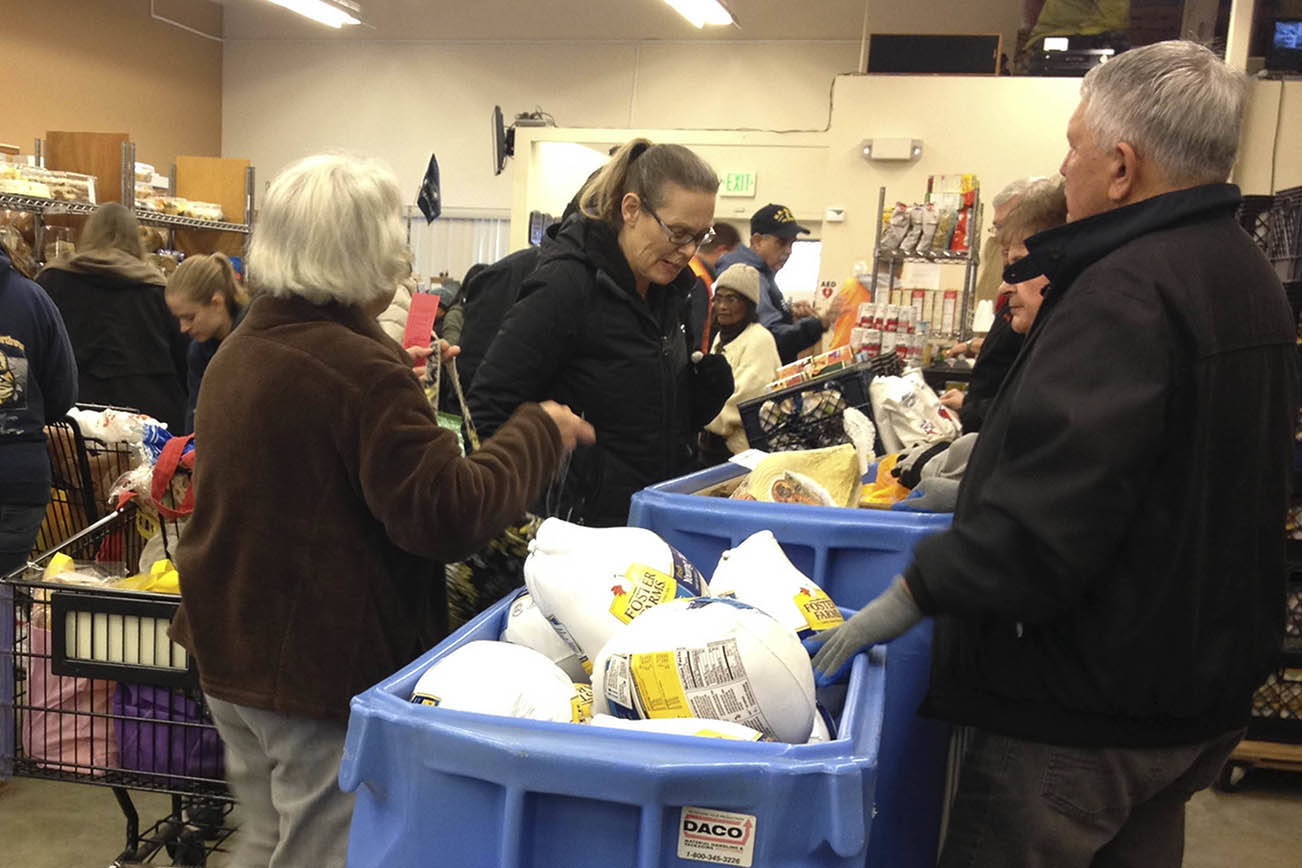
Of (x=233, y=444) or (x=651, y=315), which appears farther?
(x=651, y=315)

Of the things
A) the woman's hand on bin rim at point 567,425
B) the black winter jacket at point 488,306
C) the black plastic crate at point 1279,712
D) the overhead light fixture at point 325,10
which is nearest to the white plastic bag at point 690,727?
the woman's hand on bin rim at point 567,425

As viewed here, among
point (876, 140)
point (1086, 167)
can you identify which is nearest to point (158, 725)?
point (1086, 167)

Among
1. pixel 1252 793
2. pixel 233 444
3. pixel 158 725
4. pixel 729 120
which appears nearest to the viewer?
pixel 233 444

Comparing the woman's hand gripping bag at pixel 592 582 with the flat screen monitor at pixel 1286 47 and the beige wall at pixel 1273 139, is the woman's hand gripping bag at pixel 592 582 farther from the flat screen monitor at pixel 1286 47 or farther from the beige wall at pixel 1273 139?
the flat screen monitor at pixel 1286 47

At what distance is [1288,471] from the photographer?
153 cm

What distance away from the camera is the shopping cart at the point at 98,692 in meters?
2.31

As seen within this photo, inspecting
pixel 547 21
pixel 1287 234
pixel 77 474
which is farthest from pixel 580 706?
pixel 547 21

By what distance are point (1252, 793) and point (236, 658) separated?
3666 mm

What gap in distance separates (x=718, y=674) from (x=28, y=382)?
2.83m

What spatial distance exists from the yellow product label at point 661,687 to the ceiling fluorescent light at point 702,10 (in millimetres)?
8848

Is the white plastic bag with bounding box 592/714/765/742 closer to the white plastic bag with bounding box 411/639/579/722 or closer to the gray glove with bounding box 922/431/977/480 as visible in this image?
the white plastic bag with bounding box 411/639/579/722

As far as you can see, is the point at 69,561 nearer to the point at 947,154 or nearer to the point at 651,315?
the point at 651,315

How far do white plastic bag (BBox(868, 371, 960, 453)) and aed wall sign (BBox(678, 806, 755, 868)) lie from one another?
1.68 m

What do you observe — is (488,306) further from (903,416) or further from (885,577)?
(885,577)
